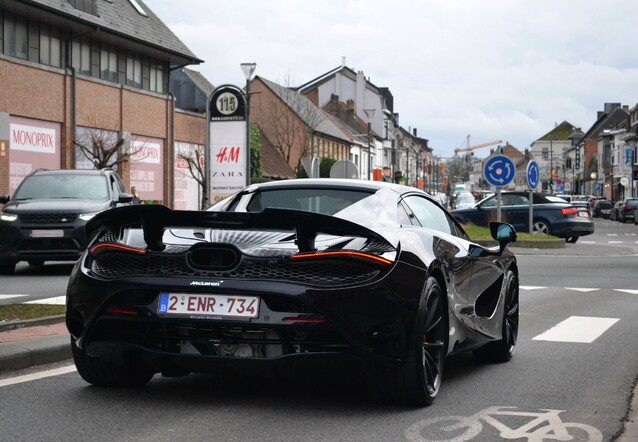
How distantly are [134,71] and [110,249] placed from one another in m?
41.0

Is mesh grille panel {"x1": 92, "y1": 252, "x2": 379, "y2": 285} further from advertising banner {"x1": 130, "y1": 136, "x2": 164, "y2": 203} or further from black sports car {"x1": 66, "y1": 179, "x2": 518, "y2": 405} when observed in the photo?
advertising banner {"x1": 130, "y1": 136, "x2": 164, "y2": 203}

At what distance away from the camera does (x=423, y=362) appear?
5891 millimetres

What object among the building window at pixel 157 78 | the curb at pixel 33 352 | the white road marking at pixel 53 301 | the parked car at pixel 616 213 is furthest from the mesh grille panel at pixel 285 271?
the parked car at pixel 616 213

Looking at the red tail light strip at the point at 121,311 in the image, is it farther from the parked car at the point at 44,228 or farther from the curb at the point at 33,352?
the parked car at the point at 44,228

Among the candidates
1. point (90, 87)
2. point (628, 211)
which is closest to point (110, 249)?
point (90, 87)

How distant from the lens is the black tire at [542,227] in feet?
105

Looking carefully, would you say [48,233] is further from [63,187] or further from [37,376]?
[37,376]

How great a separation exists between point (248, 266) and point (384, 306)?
0.74 m

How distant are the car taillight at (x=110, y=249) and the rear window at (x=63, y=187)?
12241 mm

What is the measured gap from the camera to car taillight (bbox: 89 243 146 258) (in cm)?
586

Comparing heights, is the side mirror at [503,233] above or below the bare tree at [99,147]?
below

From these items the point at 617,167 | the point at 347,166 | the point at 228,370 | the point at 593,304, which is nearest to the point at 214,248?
the point at 228,370

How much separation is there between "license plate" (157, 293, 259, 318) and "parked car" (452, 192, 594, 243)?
26.4 m

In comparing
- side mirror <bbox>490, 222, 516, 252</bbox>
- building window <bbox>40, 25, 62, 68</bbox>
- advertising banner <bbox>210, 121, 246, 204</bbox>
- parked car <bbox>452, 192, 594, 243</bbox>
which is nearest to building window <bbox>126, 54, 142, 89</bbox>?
building window <bbox>40, 25, 62, 68</bbox>
